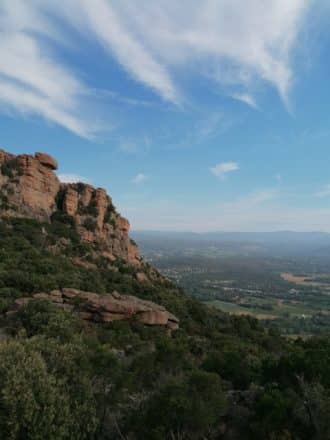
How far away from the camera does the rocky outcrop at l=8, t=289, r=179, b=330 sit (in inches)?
960

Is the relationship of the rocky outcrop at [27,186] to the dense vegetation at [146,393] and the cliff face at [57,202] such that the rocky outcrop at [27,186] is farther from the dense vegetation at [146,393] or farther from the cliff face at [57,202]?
the dense vegetation at [146,393]

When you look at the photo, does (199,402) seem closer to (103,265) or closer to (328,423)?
(328,423)

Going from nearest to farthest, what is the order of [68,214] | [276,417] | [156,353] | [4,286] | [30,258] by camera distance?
[276,417]
[156,353]
[4,286]
[30,258]
[68,214]

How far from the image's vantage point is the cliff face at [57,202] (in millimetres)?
46031

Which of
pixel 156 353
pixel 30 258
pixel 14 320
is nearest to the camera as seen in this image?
pixel 156 353

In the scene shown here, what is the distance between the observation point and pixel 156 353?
15.7 m

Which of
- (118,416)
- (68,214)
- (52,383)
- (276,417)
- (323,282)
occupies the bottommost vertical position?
(323,282)

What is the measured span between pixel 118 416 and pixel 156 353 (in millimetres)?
4800

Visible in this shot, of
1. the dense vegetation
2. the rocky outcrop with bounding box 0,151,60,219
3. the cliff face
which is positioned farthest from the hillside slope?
the cliff face

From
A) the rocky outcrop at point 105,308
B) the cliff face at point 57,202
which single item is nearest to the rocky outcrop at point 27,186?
the cliff face at point 57,202

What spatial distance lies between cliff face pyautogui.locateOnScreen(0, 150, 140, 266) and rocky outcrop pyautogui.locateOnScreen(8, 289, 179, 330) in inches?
745

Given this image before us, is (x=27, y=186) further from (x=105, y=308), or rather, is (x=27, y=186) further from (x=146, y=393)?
(x=146, y=393)

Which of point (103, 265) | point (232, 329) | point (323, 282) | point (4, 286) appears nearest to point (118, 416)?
point (4, 286)

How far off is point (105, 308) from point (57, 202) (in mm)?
31329
